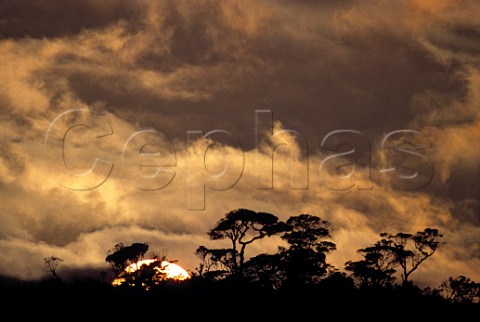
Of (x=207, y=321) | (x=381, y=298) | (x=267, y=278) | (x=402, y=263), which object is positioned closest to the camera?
(x=207, y=321)

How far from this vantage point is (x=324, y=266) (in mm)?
101625

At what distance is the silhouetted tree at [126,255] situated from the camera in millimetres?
113875

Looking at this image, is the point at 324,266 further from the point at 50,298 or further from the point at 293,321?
the point at 50,298

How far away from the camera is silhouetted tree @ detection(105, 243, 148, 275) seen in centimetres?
11388

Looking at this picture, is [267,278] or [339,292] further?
[267,278]

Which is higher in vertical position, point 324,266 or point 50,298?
point 324,266

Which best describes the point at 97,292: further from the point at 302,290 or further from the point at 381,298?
the point at 381,298

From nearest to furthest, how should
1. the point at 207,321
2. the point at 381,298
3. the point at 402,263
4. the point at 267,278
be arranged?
the point at 207,321 < the point at 381,298 < the point at 267,278 < the point at 402,263

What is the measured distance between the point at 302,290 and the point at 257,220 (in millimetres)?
→ 14103

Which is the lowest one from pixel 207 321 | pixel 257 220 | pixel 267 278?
pixel 207 321

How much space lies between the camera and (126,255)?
115000 millimetres

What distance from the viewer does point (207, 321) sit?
267 ft

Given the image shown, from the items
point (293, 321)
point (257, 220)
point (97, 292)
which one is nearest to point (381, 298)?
point (293, 321)

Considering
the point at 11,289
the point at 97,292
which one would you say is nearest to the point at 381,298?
the point at 97,292
